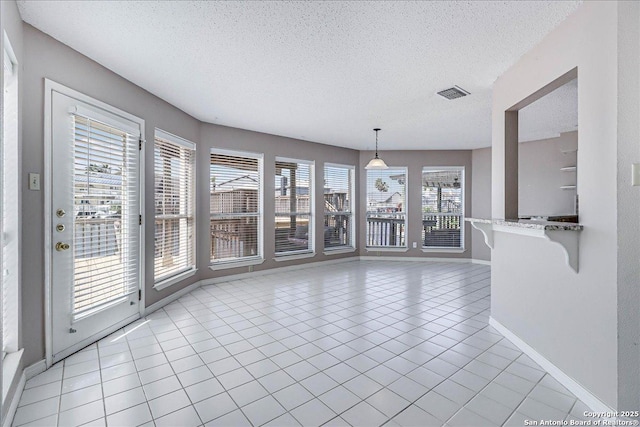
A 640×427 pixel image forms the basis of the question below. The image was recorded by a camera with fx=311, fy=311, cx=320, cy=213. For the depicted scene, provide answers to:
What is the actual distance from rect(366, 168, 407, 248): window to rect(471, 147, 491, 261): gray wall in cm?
149

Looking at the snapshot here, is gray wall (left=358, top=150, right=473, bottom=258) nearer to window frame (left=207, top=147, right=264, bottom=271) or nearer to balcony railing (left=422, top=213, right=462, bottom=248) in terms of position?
balcony railing (left=422, top=213, right=462, bottom=248)

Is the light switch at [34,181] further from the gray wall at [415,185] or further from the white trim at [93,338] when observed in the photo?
the gray wall at [415,185]

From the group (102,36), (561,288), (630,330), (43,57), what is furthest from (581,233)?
(43,57)

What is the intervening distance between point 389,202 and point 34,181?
19.9 ft

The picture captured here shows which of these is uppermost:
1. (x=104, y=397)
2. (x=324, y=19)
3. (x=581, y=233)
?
(x=324, y=19)

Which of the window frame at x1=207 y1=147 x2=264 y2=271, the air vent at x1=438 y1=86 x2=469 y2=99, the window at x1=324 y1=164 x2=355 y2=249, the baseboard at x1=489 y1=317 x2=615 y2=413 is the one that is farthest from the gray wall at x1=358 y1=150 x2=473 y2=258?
the baseboard at x1=489 y1=317 x2=615 y2=413

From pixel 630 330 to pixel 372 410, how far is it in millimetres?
1501

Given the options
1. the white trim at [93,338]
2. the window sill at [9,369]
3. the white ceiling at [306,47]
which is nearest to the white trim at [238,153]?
the white ceiling at [306,47]

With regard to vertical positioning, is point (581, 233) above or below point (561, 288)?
above

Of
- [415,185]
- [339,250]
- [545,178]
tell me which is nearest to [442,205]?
[415,185]

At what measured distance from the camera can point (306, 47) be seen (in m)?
2.53

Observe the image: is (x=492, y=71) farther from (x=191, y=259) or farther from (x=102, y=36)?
(x=191, y=259)

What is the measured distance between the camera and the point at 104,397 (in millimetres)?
2029

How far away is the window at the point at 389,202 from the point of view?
7.06 metres
